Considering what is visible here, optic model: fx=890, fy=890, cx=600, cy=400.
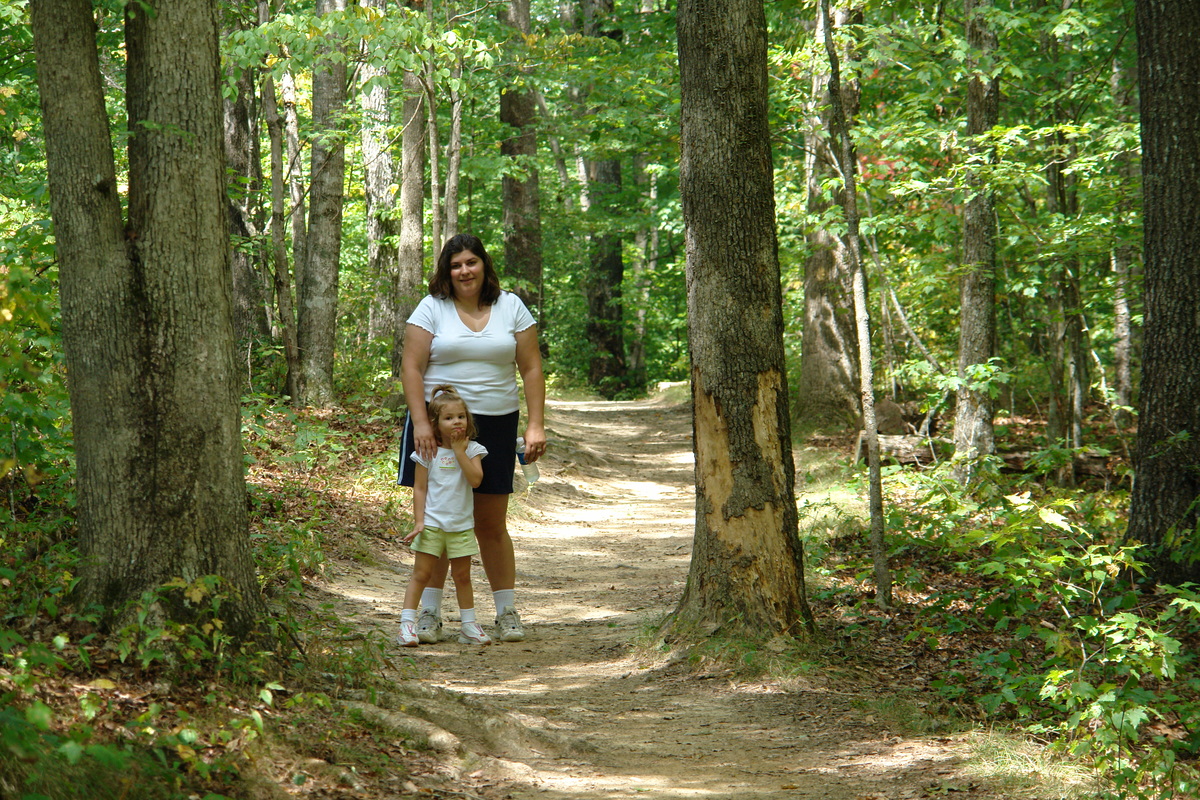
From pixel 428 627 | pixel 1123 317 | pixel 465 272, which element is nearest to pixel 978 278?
pixel 1123 317

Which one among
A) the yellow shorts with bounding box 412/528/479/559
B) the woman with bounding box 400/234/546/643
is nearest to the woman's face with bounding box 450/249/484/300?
the woman with bounding box 400/234/546/643

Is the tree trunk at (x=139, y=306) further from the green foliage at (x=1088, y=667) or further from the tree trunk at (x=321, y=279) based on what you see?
the tree trunk at (x=321, y=279)

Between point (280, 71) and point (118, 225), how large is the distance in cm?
617

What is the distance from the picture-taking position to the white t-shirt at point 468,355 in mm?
4852

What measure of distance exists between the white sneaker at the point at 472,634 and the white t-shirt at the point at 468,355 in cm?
123

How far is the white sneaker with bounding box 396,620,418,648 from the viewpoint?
4.89m

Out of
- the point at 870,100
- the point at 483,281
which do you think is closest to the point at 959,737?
the point at 483,281

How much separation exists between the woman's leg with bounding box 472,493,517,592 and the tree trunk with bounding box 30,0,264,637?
192 cm

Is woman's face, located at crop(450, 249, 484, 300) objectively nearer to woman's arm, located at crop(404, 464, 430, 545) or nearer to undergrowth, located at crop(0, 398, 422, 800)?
woman's arm, located at crop(404, 464, 430, 545)

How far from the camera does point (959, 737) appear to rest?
13.0ft

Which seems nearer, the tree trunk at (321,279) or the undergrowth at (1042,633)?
the undergrowth at (1042,633)

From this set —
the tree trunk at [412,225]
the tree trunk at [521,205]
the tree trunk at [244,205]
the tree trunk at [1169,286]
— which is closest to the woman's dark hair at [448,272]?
the tree trunk at [1169,286]

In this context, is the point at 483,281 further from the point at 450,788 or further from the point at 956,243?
the point at 956,243

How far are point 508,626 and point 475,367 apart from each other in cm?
156
